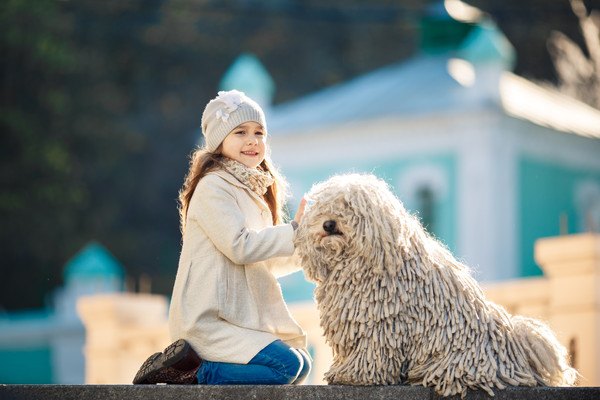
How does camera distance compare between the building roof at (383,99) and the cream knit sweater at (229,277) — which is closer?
the cream knit sweater at (229,277)

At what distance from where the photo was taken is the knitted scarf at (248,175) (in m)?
4.61

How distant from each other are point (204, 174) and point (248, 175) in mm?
175

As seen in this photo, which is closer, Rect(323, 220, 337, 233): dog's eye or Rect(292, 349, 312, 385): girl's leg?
Rect(323, 220, 337, 233): dog's eye

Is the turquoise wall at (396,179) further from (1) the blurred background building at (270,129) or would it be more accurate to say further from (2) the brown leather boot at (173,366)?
(2) the brown leather boot at (173,366)

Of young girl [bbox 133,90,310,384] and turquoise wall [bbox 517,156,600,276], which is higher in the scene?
turquoise wall [bbox 517,156,600,276]

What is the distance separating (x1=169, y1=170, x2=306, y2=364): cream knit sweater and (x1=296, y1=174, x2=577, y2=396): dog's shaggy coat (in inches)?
8.5

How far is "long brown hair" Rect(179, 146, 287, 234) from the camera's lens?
4.68 meters

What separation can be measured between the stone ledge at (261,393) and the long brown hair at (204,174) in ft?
2.60

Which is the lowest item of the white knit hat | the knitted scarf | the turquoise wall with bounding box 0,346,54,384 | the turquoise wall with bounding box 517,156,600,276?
the knitted scarf

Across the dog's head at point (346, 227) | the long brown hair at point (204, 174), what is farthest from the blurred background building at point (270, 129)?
the dog's head at point (346, 227)

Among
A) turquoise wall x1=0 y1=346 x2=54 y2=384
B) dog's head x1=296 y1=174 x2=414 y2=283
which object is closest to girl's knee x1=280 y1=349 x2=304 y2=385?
dog's head x1=296 y1=174 x2=414 y2=283

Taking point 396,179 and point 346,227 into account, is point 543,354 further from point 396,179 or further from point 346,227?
point 396,179

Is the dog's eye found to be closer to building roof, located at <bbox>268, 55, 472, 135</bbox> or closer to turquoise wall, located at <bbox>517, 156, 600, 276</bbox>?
turquoise wall, located at <bbox>517, 156, 600, 276</bbox>

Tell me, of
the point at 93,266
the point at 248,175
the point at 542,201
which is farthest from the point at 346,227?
the point at 542,201
